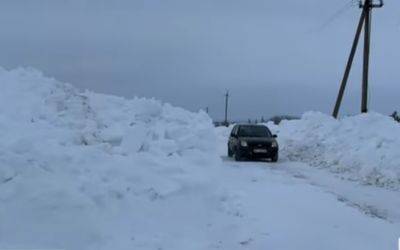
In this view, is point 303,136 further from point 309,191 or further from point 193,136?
point 193,136

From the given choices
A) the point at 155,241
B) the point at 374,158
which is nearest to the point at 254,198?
the point at 155,241

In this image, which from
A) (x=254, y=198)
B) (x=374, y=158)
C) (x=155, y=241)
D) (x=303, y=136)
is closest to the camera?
(x=155, y=241)

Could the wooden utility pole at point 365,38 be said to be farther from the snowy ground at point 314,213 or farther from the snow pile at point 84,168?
the snow pile at point 84,168

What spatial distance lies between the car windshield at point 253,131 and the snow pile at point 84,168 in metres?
14.1

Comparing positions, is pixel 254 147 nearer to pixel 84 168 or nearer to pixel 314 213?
pixel 314 213

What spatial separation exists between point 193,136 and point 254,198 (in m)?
1.68

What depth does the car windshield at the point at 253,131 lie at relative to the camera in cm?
2868

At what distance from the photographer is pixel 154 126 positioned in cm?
1408

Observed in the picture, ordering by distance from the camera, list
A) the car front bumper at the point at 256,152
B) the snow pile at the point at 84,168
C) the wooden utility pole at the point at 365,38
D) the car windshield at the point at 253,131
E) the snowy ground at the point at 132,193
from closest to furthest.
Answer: the snow pile at the point at 84,168 → the snowy ground at the point at 132,193 → the car front bumper at the point at 256,152 → the car windshield at the point at 253,131 → the wooden utility pole at the point at 365,38

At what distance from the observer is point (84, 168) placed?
33.4 feet

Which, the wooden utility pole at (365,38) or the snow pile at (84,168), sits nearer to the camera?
the snow pile at (84,168)

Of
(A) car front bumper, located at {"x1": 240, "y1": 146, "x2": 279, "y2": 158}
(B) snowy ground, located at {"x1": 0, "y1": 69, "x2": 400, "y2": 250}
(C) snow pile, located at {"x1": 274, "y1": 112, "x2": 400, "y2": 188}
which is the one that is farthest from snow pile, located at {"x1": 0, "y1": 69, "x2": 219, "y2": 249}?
(A) car front bumper, located at {"x1": 240, "y1": 146, "x2": 279, "y2": 158}

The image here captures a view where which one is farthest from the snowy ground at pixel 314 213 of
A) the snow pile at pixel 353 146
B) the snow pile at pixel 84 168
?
the snow pile at pixel 353 146

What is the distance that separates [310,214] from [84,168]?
4428 millimetres
